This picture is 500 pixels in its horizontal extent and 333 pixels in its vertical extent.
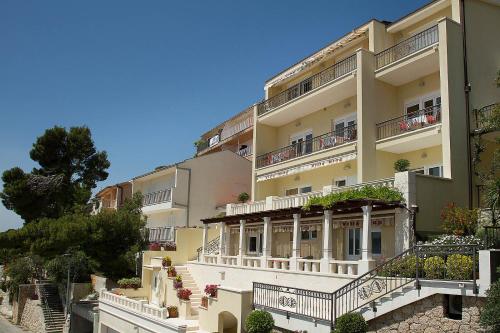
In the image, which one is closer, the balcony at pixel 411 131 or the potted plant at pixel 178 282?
the balcony at pixel 411 131

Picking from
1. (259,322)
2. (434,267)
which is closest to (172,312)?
(259,322)

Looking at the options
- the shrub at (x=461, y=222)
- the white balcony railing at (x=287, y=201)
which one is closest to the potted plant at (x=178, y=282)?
the white balcony railing at (x=287, y=201)

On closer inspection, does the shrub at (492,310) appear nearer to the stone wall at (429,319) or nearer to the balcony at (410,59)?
the stone wall at (429,319)

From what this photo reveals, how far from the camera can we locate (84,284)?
1657 inches

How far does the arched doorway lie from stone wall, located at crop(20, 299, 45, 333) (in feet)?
80.1

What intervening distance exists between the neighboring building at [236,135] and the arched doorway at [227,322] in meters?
22.4

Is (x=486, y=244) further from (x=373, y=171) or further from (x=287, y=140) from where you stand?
(x=287, y=140)

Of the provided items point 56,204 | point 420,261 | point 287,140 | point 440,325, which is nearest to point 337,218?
point 420,261

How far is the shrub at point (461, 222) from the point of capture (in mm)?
19922

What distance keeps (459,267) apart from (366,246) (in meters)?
5.77

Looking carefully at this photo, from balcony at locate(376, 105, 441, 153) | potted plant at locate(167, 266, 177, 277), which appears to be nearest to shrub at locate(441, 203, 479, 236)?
balcony at locate(376, 105, 441, 153)

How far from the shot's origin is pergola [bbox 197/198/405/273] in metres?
20.7

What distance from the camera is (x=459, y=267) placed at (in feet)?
48.8

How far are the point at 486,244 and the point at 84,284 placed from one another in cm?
3473
